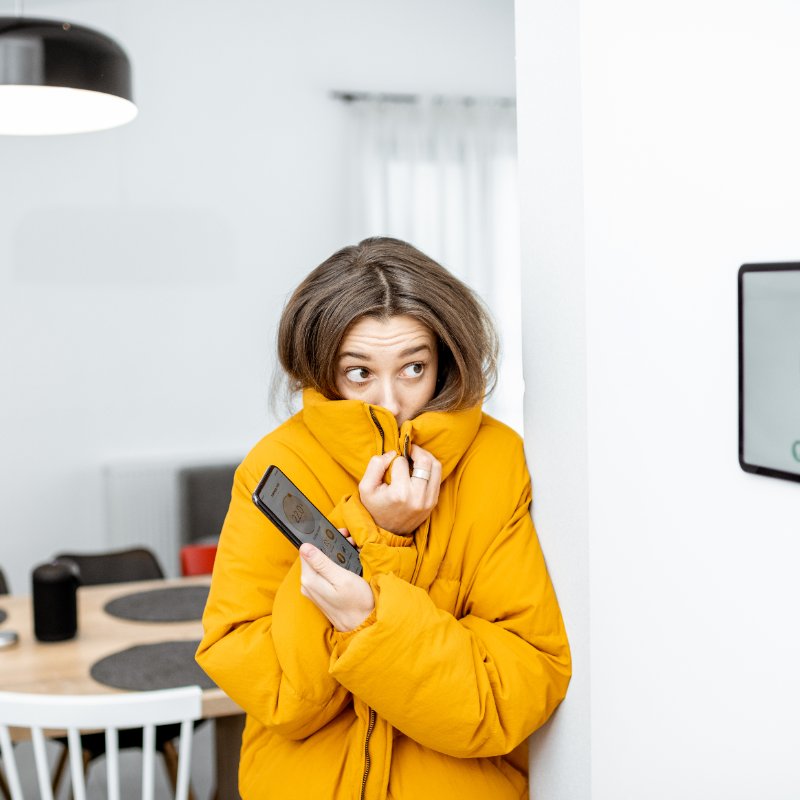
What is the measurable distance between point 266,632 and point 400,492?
0.78ft

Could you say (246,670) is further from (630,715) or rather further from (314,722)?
(630,715)

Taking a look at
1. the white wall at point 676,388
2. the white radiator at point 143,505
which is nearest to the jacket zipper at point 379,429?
the white wall at point 676,388

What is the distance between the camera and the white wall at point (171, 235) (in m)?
3.85

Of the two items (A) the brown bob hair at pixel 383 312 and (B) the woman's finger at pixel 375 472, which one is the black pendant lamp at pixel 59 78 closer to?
(A) the brown bob hair at pixel 383 312

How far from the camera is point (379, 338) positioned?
1.13 m

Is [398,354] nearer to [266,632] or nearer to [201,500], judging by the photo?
[266,632]

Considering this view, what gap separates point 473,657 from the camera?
3.37 ft

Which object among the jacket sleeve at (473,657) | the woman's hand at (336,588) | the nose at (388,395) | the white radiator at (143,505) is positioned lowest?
the white radiator at (143,505)

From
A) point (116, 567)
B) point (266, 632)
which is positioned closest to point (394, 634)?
point (266, 632)

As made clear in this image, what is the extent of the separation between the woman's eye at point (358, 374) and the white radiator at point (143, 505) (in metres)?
2.99

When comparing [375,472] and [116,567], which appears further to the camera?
[116,567]

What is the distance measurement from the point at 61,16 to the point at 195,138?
0.71 meters

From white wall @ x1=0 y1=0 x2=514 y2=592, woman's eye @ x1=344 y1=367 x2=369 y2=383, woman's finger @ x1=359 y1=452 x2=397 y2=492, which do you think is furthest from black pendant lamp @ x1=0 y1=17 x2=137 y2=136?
white wall @ x1=0 y1=0 x2=514 y2=592

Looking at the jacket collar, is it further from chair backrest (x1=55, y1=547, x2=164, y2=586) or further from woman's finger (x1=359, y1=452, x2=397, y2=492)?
chair backrest (x1=55, y1=547, x2=164, y2=586)
